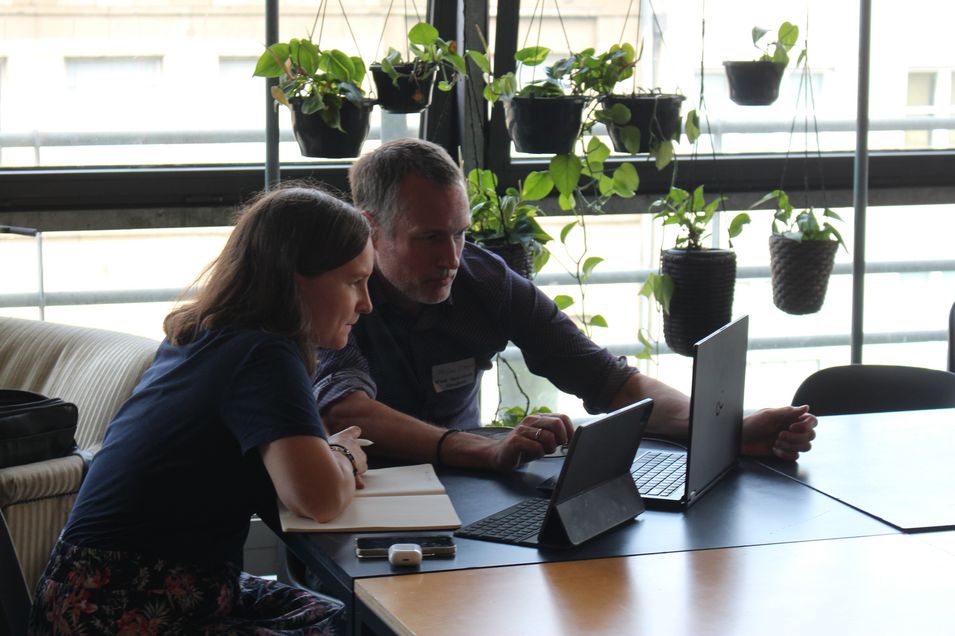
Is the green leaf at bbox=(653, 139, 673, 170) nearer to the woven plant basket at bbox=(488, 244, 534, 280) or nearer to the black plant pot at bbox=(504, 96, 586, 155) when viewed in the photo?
the black plant pot at bbox=(504, 96, 586, 155)

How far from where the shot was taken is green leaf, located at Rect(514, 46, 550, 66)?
3.48 metres

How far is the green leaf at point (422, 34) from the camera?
342 centimetres

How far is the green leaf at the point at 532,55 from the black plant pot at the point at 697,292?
785 mm

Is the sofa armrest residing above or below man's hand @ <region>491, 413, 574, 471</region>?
below

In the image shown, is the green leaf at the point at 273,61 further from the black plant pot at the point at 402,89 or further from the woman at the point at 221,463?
the woman at the point at 221,463

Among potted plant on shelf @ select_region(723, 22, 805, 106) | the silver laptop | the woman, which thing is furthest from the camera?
potted plant on shelf @ select_region(723, 22, 805, 106)

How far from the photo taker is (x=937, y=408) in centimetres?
301

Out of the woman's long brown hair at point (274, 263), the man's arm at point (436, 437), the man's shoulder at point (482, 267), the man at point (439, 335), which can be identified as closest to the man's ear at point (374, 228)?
the man at point (439, 335)

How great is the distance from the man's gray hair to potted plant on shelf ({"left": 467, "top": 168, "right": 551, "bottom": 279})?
808 mm

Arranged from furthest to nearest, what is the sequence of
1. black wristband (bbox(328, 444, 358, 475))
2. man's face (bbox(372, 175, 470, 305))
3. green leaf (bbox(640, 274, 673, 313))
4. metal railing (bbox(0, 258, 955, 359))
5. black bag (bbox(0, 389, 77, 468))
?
1. metal railing (bbox(0, 258, 955, 359))
2. green leaf (bbox(640, 274, 673, 313))
3. black bag (bbox(0, 389, 77, 468))
4. man's face (bbox(372, 175, 470, 305))
5. black wristband (bbox(328, 444, 358, 475))

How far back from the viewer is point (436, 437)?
7.68 feet

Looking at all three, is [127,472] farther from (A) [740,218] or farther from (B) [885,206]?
(B) [885,206]

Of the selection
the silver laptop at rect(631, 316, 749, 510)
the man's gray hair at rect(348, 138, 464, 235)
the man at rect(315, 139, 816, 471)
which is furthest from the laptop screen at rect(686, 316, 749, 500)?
the man's gray hair at rect(348, 138, 464, 235)

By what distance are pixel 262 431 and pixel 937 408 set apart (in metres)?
1.93
